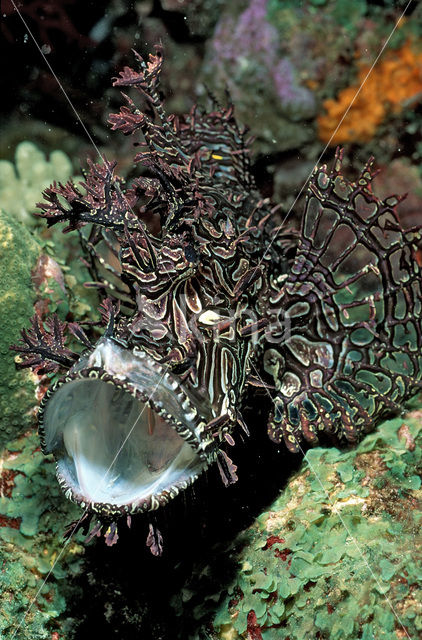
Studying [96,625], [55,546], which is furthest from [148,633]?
[55,546]

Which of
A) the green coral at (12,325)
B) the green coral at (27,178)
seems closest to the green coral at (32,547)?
the green coral at (12,325)

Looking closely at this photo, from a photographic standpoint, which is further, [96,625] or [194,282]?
[96,625]

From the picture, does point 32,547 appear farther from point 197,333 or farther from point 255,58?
point 255,58

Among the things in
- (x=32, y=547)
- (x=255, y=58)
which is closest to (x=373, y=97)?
(x=255, y=58)

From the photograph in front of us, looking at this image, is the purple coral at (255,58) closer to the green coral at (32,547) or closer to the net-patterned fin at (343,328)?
the net-patterned fin at (343,328)

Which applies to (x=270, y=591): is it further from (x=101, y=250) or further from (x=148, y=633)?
(x=101, y=250)
